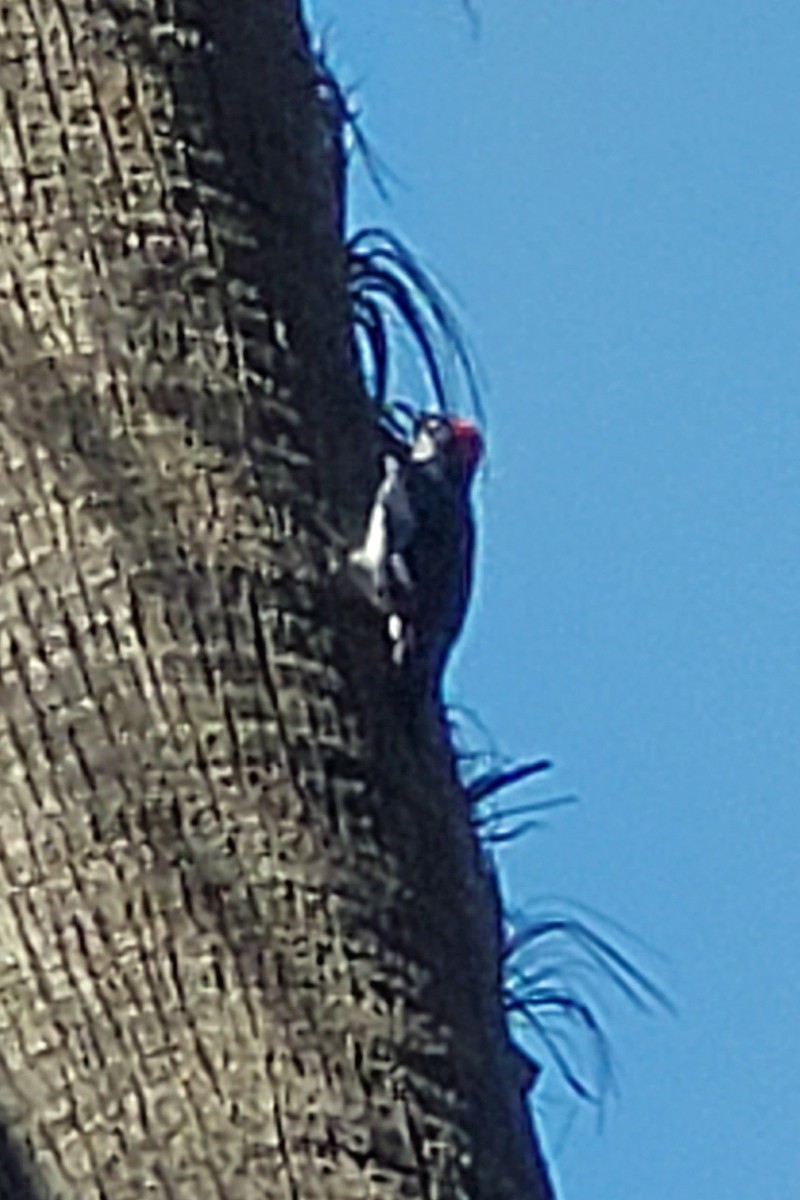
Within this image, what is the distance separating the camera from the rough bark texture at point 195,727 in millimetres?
1470

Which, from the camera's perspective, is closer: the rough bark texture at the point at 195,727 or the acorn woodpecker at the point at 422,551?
the rough bark texture at the point at 195,727

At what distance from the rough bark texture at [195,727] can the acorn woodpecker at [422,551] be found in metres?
0.02

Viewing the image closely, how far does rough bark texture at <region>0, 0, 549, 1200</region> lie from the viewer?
147 cm

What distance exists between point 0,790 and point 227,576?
0.45 feet

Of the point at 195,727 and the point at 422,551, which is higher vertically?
the point at 422,551

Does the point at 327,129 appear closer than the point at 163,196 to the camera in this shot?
No

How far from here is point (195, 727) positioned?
5.01 feet

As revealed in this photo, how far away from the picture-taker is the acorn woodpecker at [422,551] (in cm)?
163

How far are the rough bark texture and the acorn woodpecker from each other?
2cm

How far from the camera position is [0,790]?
4.93ft

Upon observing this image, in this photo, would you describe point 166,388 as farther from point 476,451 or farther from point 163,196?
point 476,451

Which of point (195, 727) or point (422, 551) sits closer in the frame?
point (195, 727)

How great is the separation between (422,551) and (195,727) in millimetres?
187

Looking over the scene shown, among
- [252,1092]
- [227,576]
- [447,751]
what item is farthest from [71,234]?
[252,1092]
